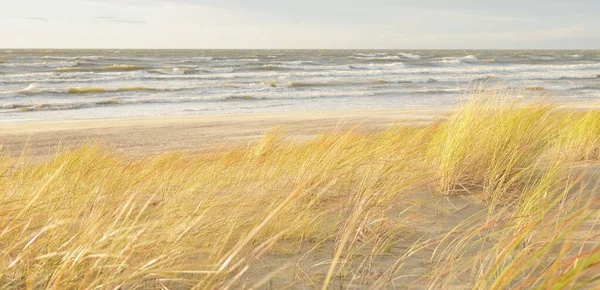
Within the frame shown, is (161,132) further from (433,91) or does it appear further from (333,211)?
(433,91)

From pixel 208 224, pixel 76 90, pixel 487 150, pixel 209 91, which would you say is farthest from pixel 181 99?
pixel 208 224

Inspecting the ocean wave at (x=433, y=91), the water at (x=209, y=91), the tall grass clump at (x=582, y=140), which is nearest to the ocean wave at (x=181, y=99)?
the water at (x=209, y=91)

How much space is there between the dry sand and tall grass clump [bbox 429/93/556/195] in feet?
11.8

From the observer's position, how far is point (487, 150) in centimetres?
351

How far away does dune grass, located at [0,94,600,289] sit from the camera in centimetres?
166

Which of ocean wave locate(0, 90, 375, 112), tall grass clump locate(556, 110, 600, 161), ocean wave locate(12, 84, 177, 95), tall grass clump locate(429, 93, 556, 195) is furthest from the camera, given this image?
ocean wave locate(12, 84, 177, 95)

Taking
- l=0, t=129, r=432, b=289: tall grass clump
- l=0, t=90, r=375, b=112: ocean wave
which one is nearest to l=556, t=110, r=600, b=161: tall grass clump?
l=0, t=129, r=432, b=289: tall grass clump

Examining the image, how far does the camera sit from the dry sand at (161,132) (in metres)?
8.26

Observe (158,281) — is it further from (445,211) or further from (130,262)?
(445,211)

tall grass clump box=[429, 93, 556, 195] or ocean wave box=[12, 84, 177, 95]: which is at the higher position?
tall grass clump box=[429, 93, 556, 195]

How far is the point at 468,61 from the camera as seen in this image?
43656 millimetres

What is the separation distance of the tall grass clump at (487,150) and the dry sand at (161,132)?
142 inches

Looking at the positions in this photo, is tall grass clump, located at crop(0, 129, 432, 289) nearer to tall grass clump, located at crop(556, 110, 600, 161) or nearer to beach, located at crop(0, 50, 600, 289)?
beach, located at crop(0, 50, 600, 289)

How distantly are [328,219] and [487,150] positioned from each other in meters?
1.36
